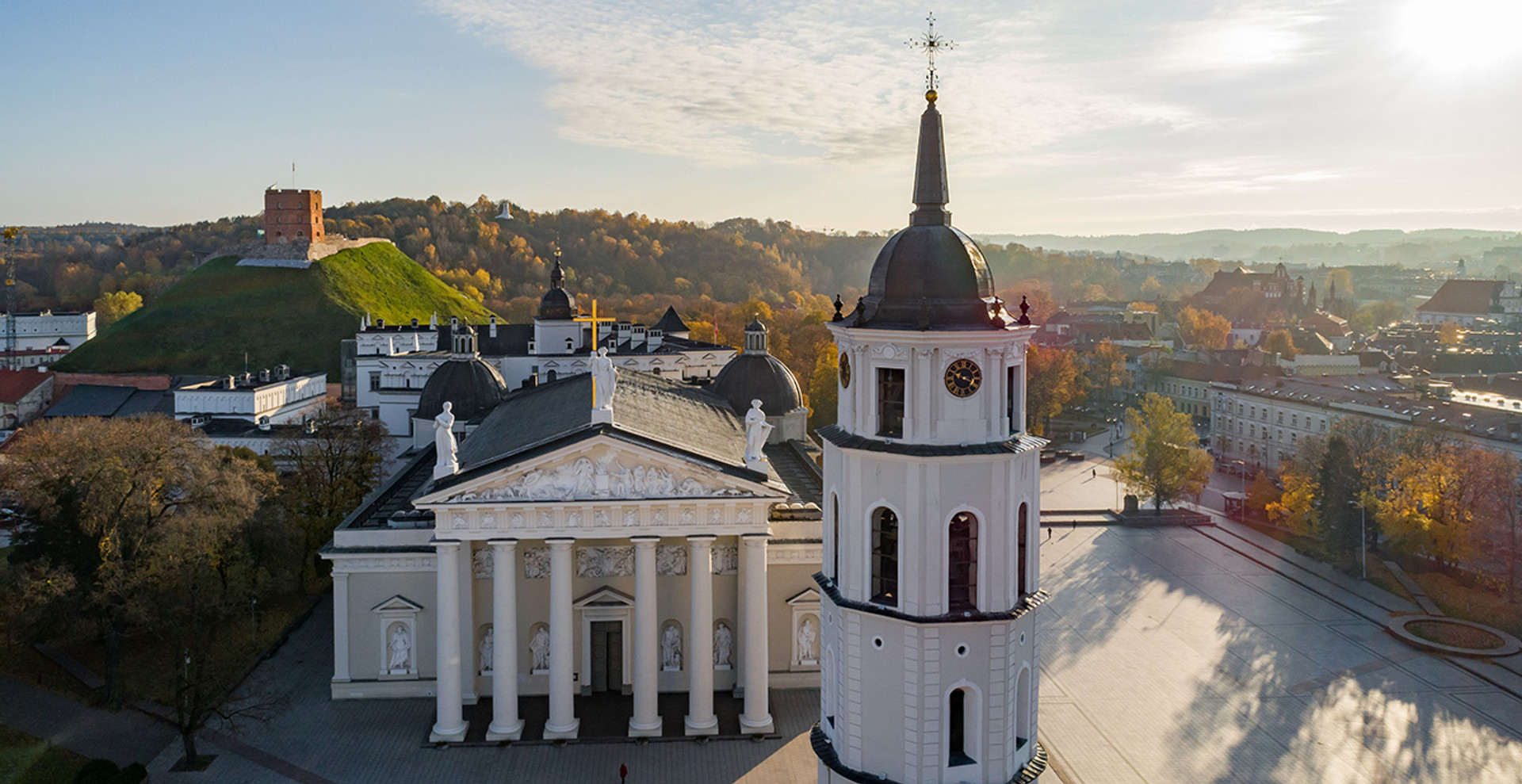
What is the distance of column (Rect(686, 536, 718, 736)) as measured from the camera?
3441cm

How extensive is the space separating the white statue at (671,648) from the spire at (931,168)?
21069 mm

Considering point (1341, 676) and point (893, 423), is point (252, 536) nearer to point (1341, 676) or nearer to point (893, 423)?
point (893, 423)

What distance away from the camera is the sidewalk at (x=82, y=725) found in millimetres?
34219

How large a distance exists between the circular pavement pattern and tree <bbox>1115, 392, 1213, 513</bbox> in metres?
22.0

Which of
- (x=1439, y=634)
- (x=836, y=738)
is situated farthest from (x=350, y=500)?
(x=1439, y=634)

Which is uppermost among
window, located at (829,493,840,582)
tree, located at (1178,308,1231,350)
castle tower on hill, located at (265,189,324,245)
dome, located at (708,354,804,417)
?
castle tower on hill, located at (265,189,324,245)

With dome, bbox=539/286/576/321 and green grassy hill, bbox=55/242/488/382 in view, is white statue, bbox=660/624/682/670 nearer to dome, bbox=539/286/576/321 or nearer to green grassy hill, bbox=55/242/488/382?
dome, bbox=539/286/576/321

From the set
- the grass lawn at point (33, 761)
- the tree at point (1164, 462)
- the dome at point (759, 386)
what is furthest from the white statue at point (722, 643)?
the tree at point (1164, 462)

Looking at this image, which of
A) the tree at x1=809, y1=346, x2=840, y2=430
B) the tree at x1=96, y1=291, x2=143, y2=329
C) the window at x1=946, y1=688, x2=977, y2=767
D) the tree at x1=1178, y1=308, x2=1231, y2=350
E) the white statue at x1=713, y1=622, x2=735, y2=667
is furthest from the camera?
the tree at x1=96, y1=291, x2=143, y2=329

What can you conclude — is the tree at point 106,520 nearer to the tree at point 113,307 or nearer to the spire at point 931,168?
the spire at point 931,168

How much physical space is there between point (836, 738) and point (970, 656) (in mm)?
3301

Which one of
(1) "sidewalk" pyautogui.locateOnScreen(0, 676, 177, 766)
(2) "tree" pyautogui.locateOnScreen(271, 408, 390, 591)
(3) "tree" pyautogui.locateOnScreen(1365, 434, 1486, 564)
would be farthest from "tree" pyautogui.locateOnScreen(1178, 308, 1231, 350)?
(1) "sidewalk" pyautogui.locateOnScreen(0, 676, 177, 766)

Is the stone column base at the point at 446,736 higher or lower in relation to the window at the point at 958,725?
lower

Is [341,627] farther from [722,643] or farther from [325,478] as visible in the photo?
[325,478]
